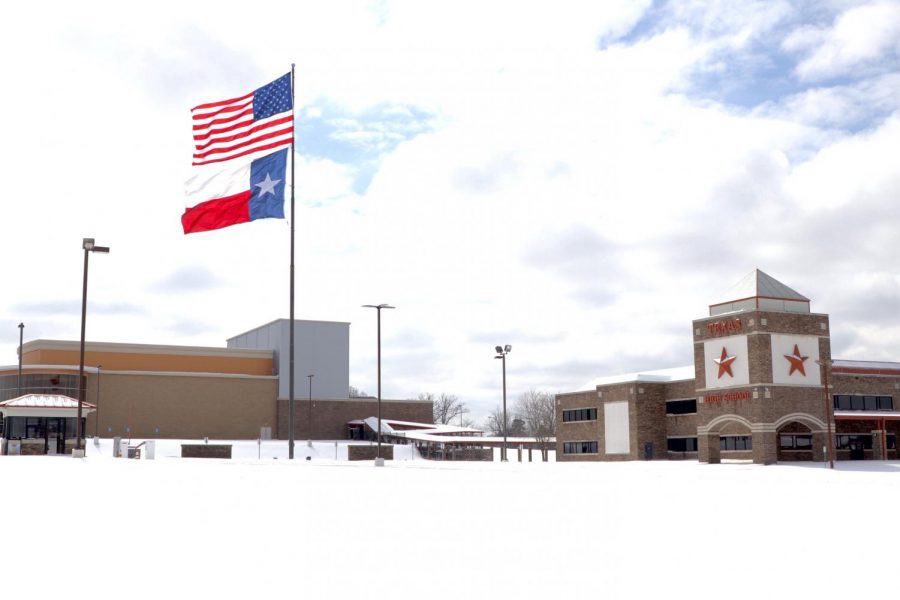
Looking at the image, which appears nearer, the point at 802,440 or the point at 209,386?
the point at 802,440

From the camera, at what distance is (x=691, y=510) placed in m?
17.6

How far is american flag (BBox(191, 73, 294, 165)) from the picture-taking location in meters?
41.9

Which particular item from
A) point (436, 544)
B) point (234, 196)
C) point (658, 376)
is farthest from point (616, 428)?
point (436, 544)

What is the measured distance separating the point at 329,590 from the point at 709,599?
3677mm

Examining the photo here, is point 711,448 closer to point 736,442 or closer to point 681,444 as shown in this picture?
point 736,442

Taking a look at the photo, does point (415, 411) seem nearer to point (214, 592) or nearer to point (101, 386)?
point (101, 386)

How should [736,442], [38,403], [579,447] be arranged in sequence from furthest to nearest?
[579,447]
[736,442]
[38,403]

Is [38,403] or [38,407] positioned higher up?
[38,403]

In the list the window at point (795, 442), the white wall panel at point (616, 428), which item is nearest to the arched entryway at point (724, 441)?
the window at point (795, 442)

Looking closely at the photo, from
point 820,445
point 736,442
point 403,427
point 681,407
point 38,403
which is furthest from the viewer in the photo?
point 403,427

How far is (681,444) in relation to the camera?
220 ft

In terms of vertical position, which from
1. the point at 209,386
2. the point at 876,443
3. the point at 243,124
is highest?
the point at 243,124

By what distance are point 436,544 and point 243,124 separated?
3385cm

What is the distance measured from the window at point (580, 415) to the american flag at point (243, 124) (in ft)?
131
